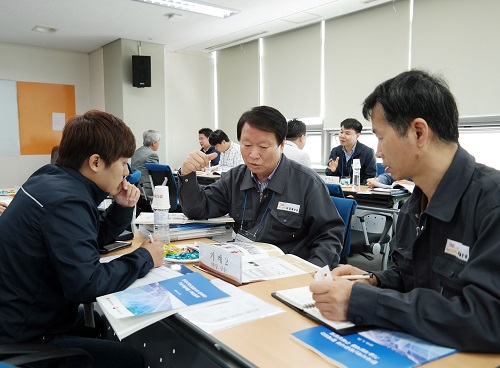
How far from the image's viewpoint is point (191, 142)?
27.7 feet

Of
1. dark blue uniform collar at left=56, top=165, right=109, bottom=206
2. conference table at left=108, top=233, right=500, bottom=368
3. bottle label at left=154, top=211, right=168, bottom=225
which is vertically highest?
dark blue uniform collar at left=56, top=165, right=109, bottom=206

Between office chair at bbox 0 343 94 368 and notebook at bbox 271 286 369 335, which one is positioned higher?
notebook at bbox 271 286 369 335

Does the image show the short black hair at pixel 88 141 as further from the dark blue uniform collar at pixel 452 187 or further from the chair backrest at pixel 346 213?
the chair backrest at pixel 346 213

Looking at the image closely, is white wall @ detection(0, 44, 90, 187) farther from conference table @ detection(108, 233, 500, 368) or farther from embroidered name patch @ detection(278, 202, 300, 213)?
conference table @ detection(108, 233, 500, 368)

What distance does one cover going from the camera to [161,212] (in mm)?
1749

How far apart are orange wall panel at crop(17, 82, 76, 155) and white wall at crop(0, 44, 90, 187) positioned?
0.37 feet

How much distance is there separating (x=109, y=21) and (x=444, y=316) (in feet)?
20.7

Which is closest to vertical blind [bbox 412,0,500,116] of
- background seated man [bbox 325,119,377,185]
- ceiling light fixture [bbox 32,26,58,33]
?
background seated man [bbox 325,119,377,185]

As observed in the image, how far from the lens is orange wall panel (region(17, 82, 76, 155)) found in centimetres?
746

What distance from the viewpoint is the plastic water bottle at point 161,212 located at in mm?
1690

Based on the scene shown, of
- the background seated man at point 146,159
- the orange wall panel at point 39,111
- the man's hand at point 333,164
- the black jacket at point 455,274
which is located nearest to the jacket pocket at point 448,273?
the black jacket at point 455,274

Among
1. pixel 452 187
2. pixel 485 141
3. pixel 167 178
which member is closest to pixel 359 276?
pixel 452 187

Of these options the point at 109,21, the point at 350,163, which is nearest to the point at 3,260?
the point at 350,163

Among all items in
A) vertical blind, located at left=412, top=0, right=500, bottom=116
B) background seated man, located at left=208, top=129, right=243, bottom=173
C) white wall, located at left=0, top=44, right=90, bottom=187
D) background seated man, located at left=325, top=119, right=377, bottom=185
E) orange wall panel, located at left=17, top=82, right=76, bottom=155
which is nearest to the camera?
vertical blind, located at left=412, top=0, right=500, bottom=116
